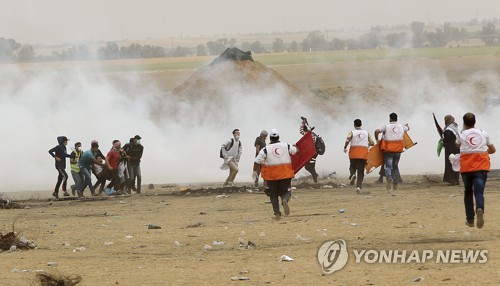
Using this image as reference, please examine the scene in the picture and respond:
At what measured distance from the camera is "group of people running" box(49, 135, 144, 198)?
28625 mm

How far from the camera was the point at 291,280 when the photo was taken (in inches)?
507

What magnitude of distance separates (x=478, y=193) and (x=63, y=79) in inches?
1176

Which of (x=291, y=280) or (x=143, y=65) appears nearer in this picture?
(x=291, y=280)

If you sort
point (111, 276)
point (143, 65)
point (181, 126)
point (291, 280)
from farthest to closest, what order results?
1. point (143, 65)
2. point (181, 126)
3. point (111, 276)
4. point (291, 280)

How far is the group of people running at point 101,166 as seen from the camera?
93.9 feet

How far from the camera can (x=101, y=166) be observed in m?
28.9

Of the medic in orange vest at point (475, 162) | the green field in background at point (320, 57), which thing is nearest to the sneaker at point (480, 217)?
the medic in orange vest at point (475, 162)

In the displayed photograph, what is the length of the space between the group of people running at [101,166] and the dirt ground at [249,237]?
Answer: 283 centimetres

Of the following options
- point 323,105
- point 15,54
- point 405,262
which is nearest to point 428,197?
point 405,262

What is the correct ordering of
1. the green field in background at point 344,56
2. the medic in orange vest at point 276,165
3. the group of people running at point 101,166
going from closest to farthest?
the medic in orange vest at point 276,165
the group of people running at point 101,166
the green field in background at point 344,56

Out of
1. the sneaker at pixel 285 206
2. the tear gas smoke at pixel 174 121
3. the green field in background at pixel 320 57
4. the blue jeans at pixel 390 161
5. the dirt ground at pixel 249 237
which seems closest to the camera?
the dirt ground at pixel 249 237

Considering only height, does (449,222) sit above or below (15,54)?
below

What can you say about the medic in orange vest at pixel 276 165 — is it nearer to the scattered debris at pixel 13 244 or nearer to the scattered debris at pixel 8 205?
the scattered debris at pixel 13 244

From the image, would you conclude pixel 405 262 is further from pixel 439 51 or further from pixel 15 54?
pixel 439 51
